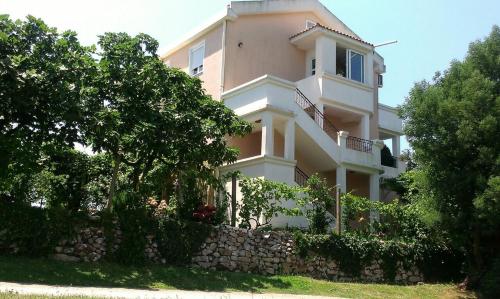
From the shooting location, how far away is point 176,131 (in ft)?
46.6

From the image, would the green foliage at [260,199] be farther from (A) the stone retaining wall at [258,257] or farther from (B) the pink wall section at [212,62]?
(B) the pink wall section at [212,62]

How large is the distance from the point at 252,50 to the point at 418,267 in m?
11.7

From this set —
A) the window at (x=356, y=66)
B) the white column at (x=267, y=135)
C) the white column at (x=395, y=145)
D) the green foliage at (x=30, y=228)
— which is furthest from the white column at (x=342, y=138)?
the green foliage at (x=30, y=228)

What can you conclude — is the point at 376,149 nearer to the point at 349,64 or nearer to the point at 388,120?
the point at 349,64

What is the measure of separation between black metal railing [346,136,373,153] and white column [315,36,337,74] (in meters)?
3.05

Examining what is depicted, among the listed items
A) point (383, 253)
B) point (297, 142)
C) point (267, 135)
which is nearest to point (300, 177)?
point (297, 142)

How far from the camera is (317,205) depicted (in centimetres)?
1673

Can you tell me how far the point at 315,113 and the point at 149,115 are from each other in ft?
33.1

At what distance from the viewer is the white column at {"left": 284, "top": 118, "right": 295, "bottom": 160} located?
63.3 feet

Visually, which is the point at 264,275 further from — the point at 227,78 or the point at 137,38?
the point at 227,78

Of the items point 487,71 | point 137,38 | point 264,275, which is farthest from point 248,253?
point 487,71

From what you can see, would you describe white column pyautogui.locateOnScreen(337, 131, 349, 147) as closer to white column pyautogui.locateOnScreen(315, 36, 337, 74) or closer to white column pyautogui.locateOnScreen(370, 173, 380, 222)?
white column pyautogui.locateOnScreen(370, 173, 380, 222)

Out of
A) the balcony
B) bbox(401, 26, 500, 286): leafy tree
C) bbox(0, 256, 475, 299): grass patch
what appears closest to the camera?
bbox(0, 256, 475, 299): grass patch

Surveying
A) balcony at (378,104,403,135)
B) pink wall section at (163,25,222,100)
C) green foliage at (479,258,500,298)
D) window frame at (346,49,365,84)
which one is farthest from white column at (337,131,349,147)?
balcony at (378,104,403,135)
